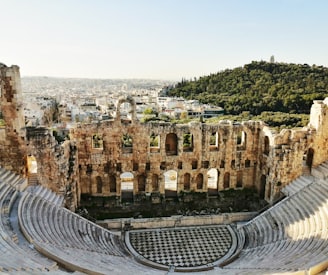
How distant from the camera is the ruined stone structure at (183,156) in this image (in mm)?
23625

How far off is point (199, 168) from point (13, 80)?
14728 mm

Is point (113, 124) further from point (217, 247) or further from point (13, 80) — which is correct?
point (217, 247)

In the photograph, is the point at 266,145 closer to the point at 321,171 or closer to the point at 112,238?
the point at 321,171

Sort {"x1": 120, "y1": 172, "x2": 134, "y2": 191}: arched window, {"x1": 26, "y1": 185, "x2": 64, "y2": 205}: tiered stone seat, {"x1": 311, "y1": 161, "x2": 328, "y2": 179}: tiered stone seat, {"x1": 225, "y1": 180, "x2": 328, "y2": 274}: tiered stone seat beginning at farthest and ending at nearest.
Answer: {"x1": 120, "y1": 172, "x2": 134, "y2": 191}: arched window → {"x1": 311, "y1": 161, "x2": 328, "y2": 179}: tiered stone seat → {"x1": 26, "y1": 185, "x2": 64, "y2": 205}: tiered stone seat → {"x1": 225, "y1": 180, "x2": 328, "y2": 274}: tiered stone seat

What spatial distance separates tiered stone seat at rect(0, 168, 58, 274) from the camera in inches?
427

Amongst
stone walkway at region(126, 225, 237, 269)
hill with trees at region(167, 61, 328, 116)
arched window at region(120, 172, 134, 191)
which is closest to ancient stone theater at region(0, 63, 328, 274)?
stone walkway at region(126, 225, 237, 269)

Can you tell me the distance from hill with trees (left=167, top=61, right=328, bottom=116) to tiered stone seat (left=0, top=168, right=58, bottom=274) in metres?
53.7

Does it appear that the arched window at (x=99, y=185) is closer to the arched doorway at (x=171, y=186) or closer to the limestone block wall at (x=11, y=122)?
the arched doorway at (x=171, y=186)

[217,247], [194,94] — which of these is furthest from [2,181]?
[194,94]

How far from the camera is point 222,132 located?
2528 centimetres

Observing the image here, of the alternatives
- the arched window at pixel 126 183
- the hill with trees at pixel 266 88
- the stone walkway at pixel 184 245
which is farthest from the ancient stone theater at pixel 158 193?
the hill with trees at pixel 266 88

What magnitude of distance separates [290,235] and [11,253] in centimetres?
1447

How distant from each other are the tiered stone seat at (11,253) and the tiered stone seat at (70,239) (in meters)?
0.57

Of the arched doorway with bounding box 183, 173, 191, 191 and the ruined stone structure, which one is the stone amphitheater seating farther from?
the arched doorway with bounding box 183, 173, 191, 191
